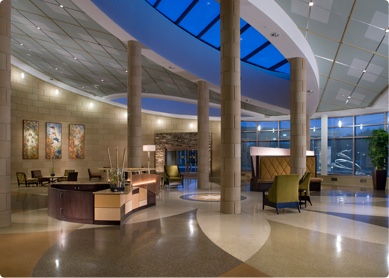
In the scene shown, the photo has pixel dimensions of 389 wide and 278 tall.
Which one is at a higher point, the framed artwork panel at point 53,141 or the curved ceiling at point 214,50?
the curved ceiling at point 214,50

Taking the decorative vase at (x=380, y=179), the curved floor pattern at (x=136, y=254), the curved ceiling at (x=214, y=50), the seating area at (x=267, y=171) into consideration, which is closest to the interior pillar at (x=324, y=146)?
the curved ceiling at (x=214, y=50)

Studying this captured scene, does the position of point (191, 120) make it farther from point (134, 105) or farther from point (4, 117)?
point (4, 117)

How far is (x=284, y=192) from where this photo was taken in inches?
308

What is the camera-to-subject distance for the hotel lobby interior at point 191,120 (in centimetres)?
452

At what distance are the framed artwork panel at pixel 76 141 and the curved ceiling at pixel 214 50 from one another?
7.48 feet

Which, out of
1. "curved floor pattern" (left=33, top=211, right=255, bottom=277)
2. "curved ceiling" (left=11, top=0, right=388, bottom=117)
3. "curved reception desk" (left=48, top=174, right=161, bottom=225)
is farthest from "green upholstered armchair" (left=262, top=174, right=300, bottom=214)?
"curved ceiling" (left=11, top=0, right=388, bottom=117)

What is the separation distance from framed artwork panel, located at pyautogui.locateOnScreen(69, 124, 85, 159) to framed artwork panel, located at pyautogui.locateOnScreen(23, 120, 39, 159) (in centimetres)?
201

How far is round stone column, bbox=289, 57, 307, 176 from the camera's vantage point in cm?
1077

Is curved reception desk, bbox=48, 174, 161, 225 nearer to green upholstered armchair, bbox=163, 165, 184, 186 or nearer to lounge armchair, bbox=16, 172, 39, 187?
green upholstered armchair, bbox=163, 165, 184, 186

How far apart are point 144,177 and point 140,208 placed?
145cm

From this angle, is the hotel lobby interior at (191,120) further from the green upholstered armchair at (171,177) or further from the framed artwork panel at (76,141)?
the green upholstered armchair at (171,177)

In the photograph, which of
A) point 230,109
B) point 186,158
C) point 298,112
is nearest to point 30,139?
point 186,158

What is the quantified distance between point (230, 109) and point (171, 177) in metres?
7.06

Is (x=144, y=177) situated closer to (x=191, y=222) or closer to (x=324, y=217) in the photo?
(x=191, y=222)
